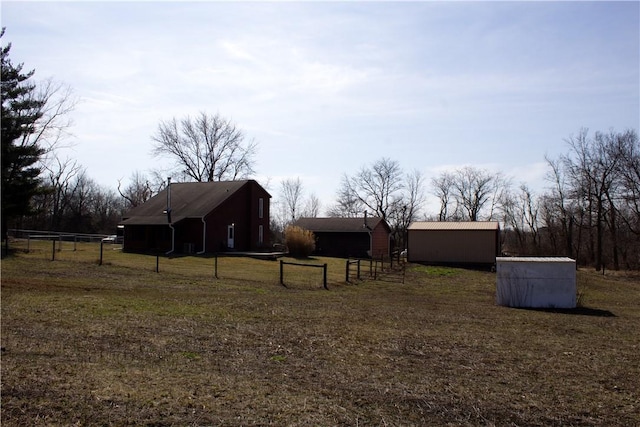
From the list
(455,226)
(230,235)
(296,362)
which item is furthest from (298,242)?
(296,362)

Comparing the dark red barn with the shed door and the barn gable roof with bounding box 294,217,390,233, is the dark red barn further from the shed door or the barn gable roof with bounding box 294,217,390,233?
the barn gable roof with bounding box 294,217,390,233

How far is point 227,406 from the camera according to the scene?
5.67 m

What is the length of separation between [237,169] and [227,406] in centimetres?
5842

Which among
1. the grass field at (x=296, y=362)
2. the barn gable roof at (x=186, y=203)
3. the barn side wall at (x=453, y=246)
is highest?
the barn gable roof at (x=186, y=203)

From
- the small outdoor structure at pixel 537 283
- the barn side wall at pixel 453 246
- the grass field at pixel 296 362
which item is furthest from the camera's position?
the barn side wall at pixel 453 246

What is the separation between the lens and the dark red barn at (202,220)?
38.8m

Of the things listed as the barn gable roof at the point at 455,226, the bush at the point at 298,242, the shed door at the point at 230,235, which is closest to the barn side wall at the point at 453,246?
the barn gable roof at the point at 455,226

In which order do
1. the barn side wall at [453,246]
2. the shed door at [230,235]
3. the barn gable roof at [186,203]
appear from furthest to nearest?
1. the barn side wall at [453,246]
2. the shed door at [230,235]
3. the barn gable roof at [186,203]

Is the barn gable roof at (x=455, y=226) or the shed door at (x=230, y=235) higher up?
the barn gable roof at (x=455, y=226)

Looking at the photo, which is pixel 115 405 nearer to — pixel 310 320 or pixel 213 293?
pixel 310 320

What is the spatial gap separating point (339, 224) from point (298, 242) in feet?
32.2

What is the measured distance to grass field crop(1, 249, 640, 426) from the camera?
5.65m

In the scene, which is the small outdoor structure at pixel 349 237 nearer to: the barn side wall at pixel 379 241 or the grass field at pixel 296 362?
the barn side wall at pixel 379 241

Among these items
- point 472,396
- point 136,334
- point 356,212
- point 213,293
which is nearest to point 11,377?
point 136,334
